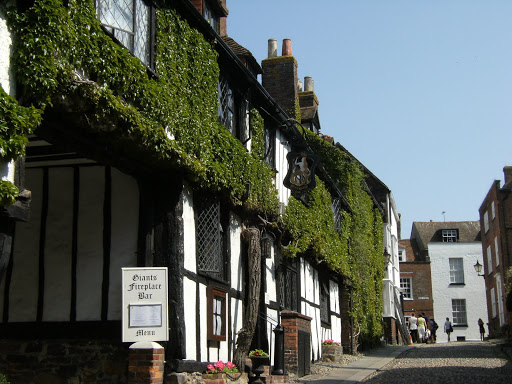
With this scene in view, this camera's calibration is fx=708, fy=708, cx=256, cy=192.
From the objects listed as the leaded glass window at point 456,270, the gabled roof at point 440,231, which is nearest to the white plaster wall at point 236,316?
the leaded glass window at point 456,270

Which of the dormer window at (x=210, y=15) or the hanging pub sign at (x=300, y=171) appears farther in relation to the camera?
the hanging pub sign at (x=300, y=171)

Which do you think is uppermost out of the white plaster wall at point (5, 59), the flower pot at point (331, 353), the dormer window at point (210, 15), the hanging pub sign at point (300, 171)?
the dormer window at point (210, 15)

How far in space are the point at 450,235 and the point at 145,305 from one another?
4961cm

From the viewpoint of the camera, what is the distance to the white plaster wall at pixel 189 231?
10672 mm

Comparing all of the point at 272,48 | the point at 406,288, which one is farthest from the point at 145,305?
the point at 406,288

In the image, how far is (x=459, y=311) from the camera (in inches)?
2013

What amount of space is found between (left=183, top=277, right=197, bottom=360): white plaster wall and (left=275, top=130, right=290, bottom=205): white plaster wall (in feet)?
18.6

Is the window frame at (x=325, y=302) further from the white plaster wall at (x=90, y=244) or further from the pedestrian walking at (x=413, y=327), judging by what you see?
the pedestrian walking at (x=413, y=327)

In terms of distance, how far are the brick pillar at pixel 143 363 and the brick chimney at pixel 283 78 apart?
43.3 feet

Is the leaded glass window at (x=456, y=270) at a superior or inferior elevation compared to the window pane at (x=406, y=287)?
superior

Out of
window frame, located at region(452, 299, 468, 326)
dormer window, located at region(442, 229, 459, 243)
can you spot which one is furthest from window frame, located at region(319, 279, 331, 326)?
dormer window, located at region(442, 229, 459, 243)

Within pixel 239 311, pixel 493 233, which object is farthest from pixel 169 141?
pixel 493 233

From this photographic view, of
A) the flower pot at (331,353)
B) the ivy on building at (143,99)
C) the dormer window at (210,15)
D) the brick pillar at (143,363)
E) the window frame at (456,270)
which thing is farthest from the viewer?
the window frame at (456,270)

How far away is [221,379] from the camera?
1071 cm
